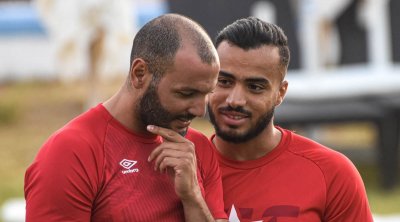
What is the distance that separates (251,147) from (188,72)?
2.44 feet

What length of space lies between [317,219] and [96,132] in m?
0.90

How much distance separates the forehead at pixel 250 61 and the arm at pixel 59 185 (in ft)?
2.76

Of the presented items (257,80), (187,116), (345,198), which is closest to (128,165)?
(187,116)

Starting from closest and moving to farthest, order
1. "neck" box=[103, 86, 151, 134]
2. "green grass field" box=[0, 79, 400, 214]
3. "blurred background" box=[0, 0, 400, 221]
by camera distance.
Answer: "neck" box=[103, 86, 151, 134] < "blurred background" box=[0, 0, 400, 221] < "green grass field" box=[0, 79, 400, 214]

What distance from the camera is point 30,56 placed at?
16.9 meters

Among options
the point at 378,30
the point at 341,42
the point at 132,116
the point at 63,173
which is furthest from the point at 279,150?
the point at 341,42

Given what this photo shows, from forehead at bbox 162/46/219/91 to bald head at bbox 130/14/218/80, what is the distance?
2 centimetres

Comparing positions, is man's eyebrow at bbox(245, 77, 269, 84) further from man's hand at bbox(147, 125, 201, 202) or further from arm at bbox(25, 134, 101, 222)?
arm at bbox(25, 134, 101, 222)

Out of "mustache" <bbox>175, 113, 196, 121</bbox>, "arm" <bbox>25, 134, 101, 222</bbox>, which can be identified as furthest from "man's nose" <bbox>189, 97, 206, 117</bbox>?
"arm" <bbox>25, 134, 101, 222</bbox>

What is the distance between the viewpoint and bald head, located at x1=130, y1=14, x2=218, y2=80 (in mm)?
3690

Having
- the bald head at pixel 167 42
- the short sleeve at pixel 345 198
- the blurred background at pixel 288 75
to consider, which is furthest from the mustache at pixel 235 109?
the blurred background at pixel 288 75

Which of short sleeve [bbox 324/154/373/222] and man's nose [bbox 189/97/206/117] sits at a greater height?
man's nose [bbox 189/97/206/117]

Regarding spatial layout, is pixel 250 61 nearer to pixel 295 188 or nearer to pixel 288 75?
pixel 295 188

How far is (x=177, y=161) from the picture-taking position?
147 inches
